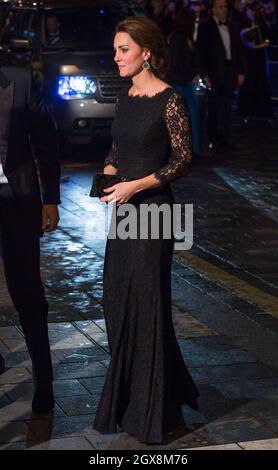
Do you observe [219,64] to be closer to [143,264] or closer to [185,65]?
[185,65]

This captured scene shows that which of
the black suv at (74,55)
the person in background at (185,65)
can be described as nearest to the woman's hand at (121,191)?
the black suv at (74,55)

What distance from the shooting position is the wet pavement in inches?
230

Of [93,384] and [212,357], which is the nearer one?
[93,384]

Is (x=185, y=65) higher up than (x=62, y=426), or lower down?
higher up

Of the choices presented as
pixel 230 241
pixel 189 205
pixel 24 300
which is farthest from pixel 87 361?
pixel 189 205

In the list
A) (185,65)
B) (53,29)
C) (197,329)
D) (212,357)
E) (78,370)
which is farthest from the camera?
(53,29)

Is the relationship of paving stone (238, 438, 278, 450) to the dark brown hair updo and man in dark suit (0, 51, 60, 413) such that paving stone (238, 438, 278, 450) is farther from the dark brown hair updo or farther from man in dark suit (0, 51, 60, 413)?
the dark brown hair updo

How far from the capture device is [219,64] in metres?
15.6

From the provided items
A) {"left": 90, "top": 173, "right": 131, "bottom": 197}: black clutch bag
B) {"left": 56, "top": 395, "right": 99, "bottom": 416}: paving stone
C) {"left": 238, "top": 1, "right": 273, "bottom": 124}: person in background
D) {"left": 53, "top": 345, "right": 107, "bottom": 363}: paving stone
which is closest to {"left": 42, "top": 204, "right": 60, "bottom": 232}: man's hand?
{"left": 90, "top": 173, "right": 131, "bottom": 197}: black clutch bag

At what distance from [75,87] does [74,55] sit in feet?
1.80

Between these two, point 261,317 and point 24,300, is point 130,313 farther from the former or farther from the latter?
point 261,317

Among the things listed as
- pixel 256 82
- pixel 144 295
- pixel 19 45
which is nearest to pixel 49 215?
pixel 144 295

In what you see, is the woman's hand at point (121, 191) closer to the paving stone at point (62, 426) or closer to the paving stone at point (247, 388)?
the paving stone at point (62, 426)

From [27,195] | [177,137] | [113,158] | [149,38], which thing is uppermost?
[149,38]
